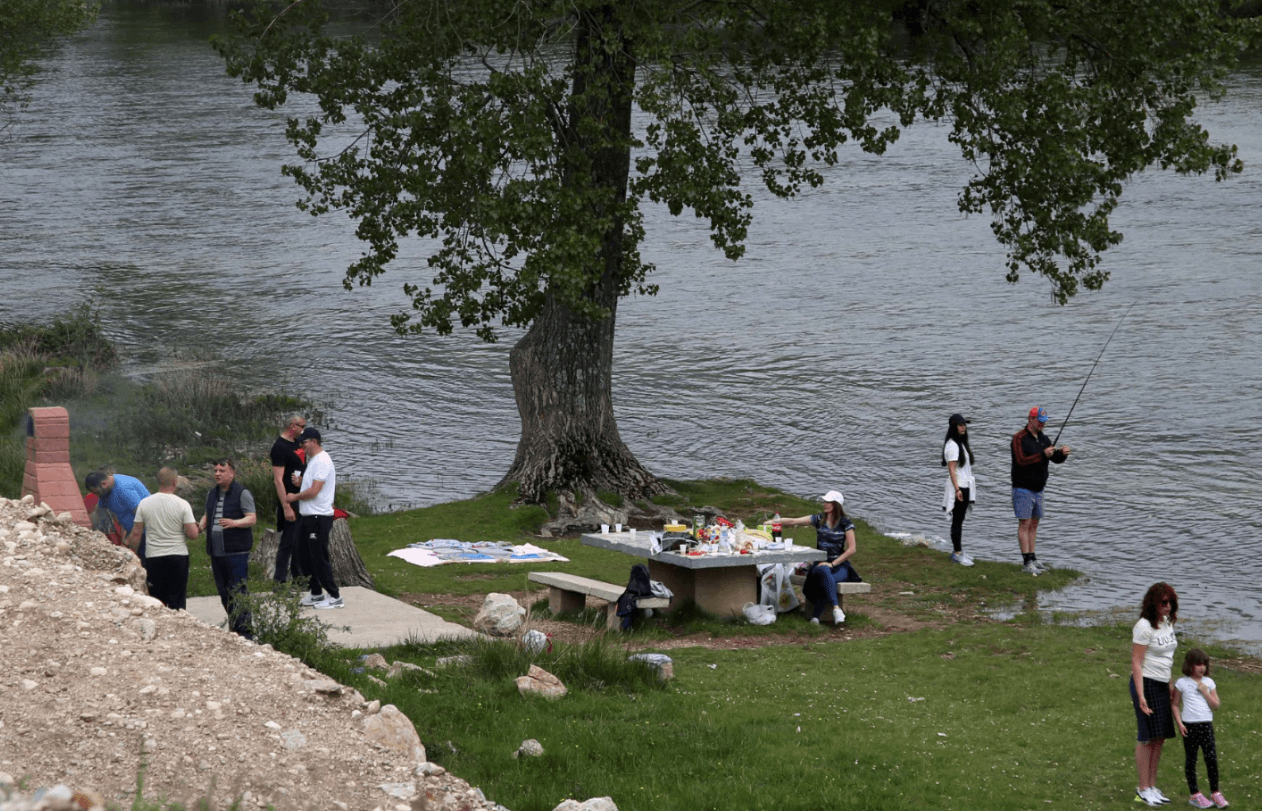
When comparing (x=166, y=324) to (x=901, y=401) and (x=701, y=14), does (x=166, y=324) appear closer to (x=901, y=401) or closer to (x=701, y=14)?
(x=901, y=401)

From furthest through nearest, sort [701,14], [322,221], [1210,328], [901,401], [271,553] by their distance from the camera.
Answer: [322,221]
[1210,328]
[901,401]
[701,14]
[271,553]

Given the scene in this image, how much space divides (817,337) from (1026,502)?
18.2 meters

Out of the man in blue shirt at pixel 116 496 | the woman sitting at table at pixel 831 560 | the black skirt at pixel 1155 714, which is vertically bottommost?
the woman sitting at table at pixel 831 560

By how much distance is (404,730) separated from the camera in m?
8.90

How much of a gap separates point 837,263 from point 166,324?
18.1m

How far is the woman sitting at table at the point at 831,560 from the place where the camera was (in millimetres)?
14578

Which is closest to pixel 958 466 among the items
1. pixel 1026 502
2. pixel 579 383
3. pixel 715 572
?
pixel 1026 502

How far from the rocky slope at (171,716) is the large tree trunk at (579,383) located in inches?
442

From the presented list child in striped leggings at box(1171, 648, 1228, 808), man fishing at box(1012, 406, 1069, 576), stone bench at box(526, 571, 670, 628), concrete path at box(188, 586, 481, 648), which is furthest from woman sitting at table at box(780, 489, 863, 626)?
child in striped leggings at box(1171, 648, 1228, 808)

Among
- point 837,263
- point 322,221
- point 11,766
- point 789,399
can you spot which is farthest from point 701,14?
point 322,221

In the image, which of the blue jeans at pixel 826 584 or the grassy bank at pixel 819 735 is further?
the blue jeans at pixel 826 584

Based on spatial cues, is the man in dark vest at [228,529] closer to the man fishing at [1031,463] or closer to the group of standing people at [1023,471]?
the group of standing people at [1023,471]

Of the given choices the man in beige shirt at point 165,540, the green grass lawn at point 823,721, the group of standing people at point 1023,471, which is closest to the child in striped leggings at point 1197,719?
the green grass lawn at point 823,721

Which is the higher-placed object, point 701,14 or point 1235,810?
point 701,14
